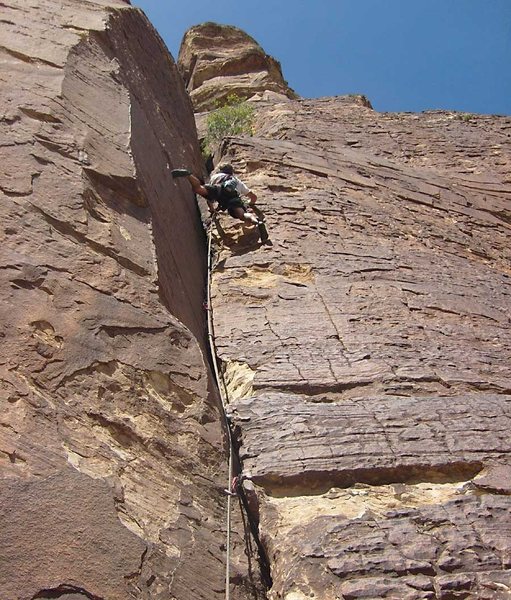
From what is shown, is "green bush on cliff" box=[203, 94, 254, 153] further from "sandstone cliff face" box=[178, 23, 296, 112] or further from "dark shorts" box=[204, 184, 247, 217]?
"sandstone cliff face" box=[178, 23, 296, 112]

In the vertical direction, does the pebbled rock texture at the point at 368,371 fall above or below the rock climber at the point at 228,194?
below

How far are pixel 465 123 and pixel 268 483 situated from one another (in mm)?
13139

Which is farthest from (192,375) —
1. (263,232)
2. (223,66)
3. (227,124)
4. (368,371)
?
(223,66)

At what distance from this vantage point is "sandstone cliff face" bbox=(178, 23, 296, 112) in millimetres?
20125

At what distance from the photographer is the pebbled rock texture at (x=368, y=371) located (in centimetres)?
396

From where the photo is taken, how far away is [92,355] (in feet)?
13.6

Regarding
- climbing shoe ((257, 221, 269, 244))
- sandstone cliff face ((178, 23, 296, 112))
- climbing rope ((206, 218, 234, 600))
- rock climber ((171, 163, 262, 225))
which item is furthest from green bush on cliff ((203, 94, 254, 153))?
climbing rope ((206, 218, 234, 600))

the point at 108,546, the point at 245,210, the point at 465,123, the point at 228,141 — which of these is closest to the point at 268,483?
the point at 108,546

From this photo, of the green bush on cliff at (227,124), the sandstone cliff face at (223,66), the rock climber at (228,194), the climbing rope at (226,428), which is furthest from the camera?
the sandstone cliff face at (223,66)

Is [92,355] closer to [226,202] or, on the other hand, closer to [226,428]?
[226,428]

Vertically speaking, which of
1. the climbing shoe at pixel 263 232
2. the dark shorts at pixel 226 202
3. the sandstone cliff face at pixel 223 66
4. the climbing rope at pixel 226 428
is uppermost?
the sandstone cliff face at pixel 223 66

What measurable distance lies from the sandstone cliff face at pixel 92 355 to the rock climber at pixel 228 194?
1693 mm

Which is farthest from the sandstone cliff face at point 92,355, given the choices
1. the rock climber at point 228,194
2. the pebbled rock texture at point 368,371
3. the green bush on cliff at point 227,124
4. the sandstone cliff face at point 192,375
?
the green bush on cliff at point 227,124

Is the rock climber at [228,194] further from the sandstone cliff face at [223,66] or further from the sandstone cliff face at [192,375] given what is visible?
the sandstone cliff face at [223,66]
